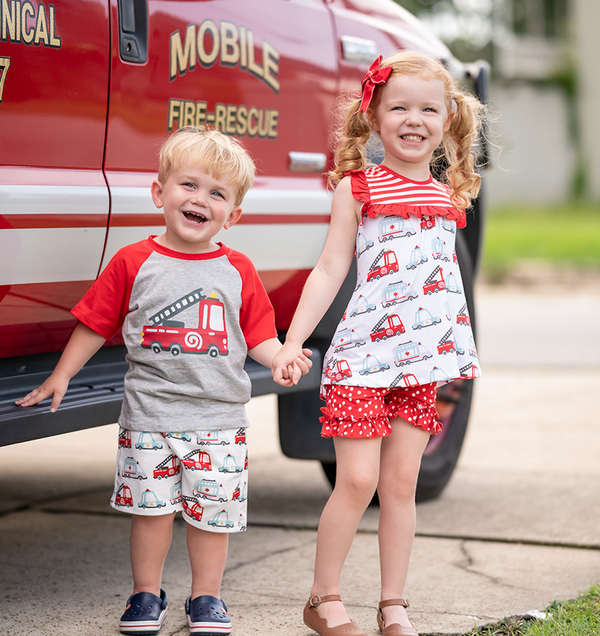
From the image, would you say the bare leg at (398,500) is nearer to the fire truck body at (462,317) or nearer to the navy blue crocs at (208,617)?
the fire truck body at (462,317)

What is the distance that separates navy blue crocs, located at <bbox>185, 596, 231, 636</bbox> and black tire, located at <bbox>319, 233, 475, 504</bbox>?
139 cm

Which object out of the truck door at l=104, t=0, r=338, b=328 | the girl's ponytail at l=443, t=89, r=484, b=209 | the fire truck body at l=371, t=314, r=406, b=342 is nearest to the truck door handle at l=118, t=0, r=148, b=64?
the truck door at l=104, t=0, r=338, b=328

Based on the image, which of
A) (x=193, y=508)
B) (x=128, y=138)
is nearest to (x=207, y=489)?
(x=193, y=508)

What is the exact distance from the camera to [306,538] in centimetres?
344

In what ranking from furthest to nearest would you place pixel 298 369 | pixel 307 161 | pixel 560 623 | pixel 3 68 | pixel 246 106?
1. pixel 307 161
2. pixel 246 106
3. pixel 560 623
4. pixel 298 369
5. pixel 3 68

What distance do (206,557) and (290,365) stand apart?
0.56 meters

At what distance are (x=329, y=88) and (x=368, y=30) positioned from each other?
15.2 inches

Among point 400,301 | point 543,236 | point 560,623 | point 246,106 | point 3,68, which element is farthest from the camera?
point 543,236

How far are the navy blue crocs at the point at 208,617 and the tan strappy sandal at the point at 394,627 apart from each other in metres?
0.39

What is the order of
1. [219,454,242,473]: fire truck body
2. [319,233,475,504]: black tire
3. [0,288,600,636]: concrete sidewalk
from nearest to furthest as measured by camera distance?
1. [219,454,242,473]: fire truck body
2. [0,288,600,636]: concrete sidewalk
3. [319,233,475,504]: black tire

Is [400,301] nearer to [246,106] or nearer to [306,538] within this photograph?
[246,106]

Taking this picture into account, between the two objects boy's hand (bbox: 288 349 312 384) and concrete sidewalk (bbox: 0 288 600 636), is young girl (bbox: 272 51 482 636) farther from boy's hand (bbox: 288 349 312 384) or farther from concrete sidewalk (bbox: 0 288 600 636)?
concrete sidewalk (bbox: 0 288 600 636)

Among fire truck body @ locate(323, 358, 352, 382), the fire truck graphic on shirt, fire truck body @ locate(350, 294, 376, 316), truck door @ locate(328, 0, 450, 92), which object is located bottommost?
fire truck body @ locate(323, 358, 352, 382)

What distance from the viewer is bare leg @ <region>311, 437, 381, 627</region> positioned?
2453 millimetres
